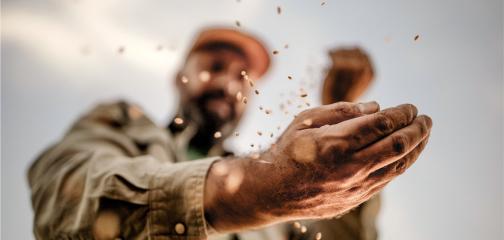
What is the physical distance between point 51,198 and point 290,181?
1311 mm

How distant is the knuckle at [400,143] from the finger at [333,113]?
151 mm

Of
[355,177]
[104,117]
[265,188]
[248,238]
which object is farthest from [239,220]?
[104,117]

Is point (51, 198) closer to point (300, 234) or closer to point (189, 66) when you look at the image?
point (300, 234)

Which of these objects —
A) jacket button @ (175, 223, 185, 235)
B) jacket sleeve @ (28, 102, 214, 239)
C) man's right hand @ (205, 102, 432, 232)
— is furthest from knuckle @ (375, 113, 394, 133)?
jacket button @ (175, 223, 185, 235)

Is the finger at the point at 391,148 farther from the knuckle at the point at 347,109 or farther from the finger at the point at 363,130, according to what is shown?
the knuckle at the point at 347,109

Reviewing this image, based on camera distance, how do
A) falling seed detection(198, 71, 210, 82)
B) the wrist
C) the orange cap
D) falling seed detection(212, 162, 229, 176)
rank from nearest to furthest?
the wrist < falling seed detection(212, 162, 229, 176) < falling seed detection(198, 71, 210, 82) < the orange cap

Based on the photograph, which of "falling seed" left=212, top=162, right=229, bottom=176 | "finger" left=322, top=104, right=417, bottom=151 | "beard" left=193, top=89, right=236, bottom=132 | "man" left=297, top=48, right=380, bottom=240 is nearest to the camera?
"finger" left=322, top=104, right=417, bottom=151

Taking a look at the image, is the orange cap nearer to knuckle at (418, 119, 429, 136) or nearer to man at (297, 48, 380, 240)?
man at (297, 48, 380, 240)

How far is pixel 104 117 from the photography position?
3.00m

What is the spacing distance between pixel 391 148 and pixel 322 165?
0.69 ft

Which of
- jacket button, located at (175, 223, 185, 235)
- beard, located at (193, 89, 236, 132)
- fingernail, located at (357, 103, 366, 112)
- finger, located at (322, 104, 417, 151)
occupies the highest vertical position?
fingernail, located at (357, 103, 366, 112)

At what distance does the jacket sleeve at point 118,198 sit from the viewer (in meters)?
1.62

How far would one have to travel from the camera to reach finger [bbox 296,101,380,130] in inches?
51.8

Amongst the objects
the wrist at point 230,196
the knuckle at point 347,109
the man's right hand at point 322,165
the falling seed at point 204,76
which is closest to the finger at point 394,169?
the man's right hand at point 322,165
